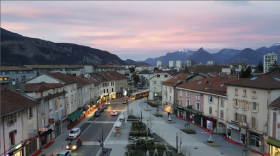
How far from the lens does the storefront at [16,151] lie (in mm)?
21936

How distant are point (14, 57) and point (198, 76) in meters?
161

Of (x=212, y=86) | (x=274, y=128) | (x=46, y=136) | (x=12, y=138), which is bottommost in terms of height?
(x=46, y=136)

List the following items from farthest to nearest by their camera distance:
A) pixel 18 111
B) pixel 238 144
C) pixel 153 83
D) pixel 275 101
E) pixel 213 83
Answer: pixel 153 83
pixel 213 83
pixel 238 144
pixel 275 101
pixel 18 111

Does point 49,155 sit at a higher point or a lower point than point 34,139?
lower

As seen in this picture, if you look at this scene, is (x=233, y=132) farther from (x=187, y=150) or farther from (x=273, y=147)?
(x=187, y=150)

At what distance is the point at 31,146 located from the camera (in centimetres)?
2719

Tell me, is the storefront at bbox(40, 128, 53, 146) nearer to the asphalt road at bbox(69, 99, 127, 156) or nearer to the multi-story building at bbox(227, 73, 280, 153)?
the asphalt road at bbox(69, 99, 127, 156)

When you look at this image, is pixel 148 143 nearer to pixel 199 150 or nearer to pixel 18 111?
pixel 199 150

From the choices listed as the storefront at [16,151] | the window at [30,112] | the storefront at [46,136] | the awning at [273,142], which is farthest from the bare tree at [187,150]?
the window at [30,112]

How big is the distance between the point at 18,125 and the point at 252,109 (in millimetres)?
30176

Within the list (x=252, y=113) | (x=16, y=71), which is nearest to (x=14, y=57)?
(x=16, y=71)

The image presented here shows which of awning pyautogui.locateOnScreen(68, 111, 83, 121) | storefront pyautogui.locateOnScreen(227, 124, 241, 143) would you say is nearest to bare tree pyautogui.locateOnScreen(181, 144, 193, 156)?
storefront pyautogui.locateOnScreen(227, 124, 241, 143)

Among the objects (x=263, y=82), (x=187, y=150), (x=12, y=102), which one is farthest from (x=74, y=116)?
(x=263, y=82)

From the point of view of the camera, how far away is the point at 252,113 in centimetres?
2897
